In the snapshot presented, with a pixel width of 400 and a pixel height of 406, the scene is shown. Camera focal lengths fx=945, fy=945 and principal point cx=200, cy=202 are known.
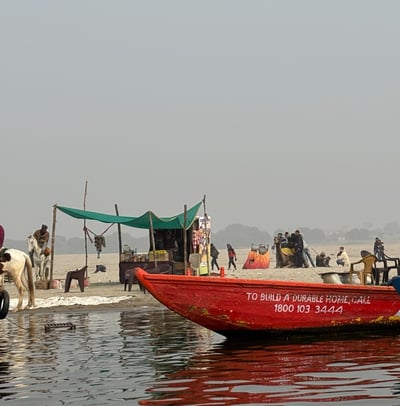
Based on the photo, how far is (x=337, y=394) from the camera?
30.6 feet

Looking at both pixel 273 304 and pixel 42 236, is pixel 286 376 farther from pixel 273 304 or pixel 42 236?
pixel 42 236

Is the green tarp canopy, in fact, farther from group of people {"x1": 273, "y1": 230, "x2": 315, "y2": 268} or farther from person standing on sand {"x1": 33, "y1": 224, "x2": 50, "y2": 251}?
group of people {"x1": 273, "y1": 230, "x2": 315, "y2": 268}

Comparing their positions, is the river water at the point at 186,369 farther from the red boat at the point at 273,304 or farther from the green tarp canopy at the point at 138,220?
the green tarp canopy at the point at 138,220

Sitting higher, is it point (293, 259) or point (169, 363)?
point (293, 259)

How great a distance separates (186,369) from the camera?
1142 centimetres

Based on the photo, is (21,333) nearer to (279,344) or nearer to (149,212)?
(279,344)

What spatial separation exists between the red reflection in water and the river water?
1 centimetres

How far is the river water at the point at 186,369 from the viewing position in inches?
372

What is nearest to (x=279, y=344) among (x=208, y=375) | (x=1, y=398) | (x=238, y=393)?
(x=208, y=375)

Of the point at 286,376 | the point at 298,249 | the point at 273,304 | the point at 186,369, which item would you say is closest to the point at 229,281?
the point at 273,304

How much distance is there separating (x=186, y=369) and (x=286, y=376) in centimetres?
138

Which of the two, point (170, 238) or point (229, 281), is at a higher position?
point (170, 238)

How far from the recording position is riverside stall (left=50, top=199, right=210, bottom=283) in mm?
29427

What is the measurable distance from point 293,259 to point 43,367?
2724 centimetres
